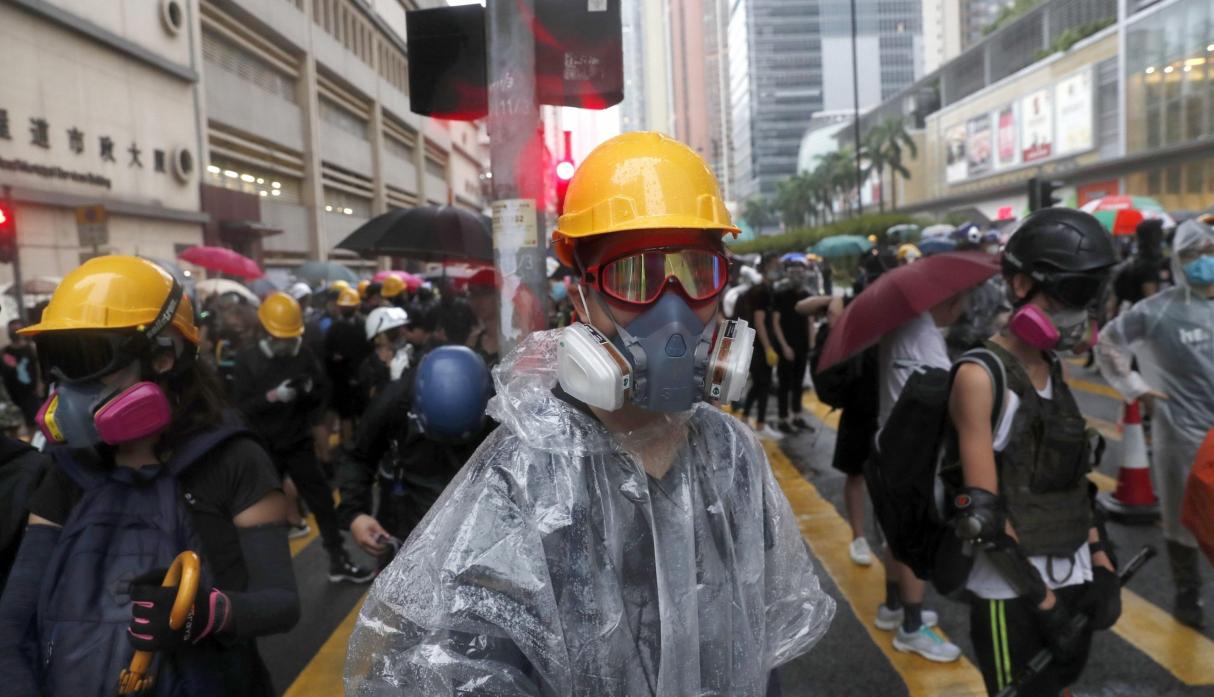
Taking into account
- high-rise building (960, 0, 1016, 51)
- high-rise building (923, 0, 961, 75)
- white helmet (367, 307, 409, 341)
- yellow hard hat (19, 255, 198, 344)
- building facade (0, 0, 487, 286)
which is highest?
high-rise building (960, 0, 1016, 51)

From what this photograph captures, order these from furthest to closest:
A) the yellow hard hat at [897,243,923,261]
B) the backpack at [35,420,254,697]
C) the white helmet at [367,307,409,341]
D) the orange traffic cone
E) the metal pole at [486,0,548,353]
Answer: the yellow hard hat at [897,243,923,261] → the white helmet at [367,307,409,341] → the orange traffic cone → the metal pole at [486,0,548,353] → the backpack at [35,420,254,697]

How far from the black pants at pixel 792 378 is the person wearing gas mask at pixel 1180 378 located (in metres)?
5.07

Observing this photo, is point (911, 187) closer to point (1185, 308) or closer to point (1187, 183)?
point (1187, 183)

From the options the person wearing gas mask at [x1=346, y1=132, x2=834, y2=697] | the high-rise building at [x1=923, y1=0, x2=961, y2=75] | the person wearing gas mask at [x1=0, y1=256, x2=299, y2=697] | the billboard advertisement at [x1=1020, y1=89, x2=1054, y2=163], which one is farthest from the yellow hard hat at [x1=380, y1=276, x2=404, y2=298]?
the high-rise building at [x1=923, y1=0, x2=961, y2=75]

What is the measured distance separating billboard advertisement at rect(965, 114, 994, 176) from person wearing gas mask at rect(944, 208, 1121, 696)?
62.8 m

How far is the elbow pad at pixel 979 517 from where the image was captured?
8.05 ft

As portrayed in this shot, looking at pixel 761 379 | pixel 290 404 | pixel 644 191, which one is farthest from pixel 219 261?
pixel 644 191

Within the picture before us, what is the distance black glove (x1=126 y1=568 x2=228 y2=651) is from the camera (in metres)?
1.86

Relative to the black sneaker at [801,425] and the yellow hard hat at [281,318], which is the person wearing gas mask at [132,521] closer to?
the yellow hard hat at [281,318]

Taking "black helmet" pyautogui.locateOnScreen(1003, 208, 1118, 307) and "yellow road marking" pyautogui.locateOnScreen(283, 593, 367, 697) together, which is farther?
"yellow road marking" pyautogui.locateOnScreen(283, 593, 367, 697)

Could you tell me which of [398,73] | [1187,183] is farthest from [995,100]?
[398,73]

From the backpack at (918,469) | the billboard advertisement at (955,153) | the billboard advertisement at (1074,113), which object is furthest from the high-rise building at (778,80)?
the backpack at (918,469)

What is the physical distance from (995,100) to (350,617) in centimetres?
6194

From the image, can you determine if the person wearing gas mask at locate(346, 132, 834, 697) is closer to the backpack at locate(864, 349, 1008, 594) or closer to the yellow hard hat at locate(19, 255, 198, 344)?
the yellow hard hat at locate(19, 255, 198, 344)
